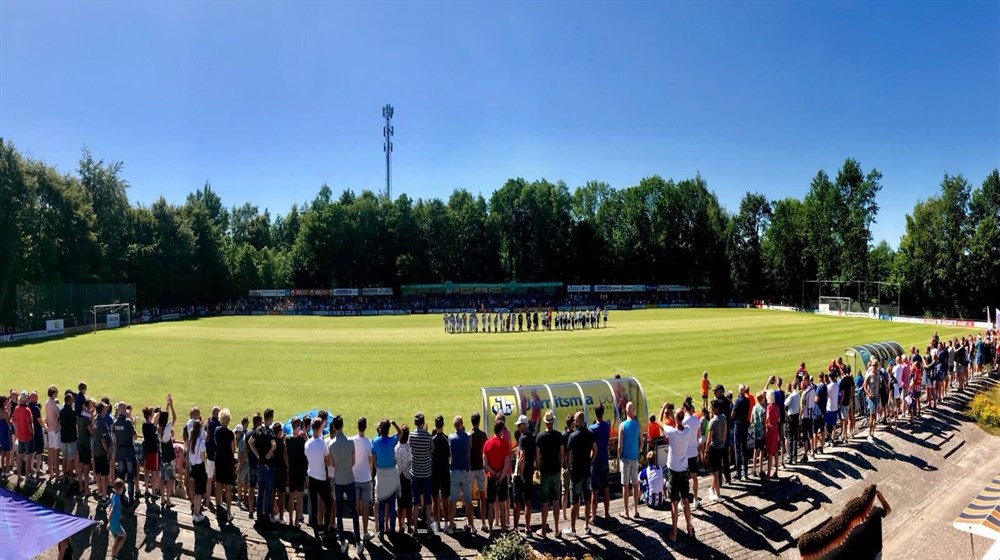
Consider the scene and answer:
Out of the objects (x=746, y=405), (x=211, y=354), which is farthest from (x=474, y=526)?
(x=211, y=354)

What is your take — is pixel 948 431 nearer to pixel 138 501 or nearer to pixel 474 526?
pixel 474 526

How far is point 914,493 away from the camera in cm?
1092

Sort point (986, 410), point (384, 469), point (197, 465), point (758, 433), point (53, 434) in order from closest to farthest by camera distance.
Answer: point (384, 469) < point (197, 465) < point (758, 433) < point (53, 434) < point (986, 410)

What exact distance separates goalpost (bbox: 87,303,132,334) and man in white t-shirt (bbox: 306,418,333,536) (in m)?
50.7

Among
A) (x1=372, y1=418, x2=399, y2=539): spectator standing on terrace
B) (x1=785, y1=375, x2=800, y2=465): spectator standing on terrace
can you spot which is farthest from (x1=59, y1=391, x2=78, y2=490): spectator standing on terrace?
(x1=785, y1=375, x2=800, y2=465): spectator standing on terrace

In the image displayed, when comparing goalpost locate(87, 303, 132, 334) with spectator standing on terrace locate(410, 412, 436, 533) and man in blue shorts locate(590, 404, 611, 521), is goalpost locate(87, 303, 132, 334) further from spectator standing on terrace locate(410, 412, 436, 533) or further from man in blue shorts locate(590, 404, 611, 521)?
man in blue shorts locate(590, 404, 611, 521)

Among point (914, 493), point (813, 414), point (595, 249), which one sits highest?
point (595, 249)

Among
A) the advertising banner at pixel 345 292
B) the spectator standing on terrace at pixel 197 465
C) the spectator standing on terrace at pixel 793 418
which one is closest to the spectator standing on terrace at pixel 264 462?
the spectator standing on terrace at pixel 197 465

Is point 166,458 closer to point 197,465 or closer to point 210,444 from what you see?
point 197,465

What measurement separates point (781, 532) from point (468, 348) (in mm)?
22489

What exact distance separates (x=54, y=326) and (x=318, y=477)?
49.1 meters

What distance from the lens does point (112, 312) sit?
51.8 m

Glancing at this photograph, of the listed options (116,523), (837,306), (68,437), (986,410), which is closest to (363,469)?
(116,523)

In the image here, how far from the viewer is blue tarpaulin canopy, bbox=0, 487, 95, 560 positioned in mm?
6152
